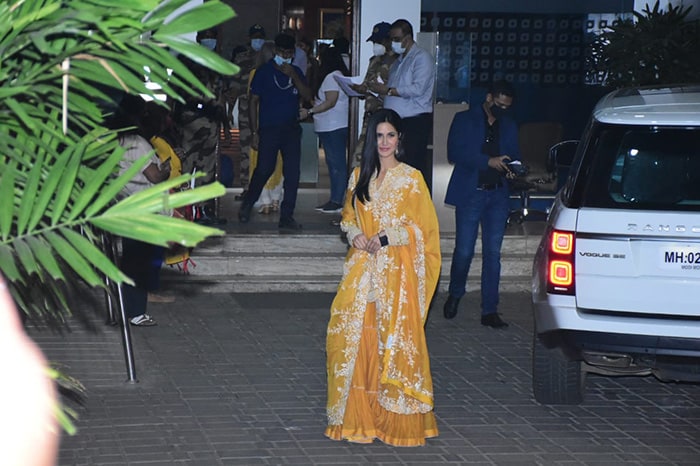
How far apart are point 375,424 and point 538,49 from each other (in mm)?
9155

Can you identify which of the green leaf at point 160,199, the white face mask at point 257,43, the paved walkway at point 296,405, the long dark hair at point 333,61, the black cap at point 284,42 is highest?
the green leaf at point 160,199

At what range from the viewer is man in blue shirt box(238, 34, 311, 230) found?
1270 centimetres

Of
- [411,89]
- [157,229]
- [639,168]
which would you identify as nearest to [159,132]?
[411,89]

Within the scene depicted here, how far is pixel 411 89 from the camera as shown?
12.1 metres

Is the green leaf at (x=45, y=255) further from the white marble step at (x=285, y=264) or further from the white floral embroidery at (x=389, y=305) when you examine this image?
the white marble step at (x=285, y=264)

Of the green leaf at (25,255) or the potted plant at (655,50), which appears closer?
the green leaf at (25,255)

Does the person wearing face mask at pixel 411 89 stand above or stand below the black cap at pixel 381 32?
below

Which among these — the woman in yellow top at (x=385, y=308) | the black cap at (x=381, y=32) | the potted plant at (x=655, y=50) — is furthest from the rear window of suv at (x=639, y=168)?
the black cap at (x=381, y=32)

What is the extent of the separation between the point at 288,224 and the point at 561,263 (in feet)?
19.6

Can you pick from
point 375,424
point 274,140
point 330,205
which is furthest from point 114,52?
point 330,205

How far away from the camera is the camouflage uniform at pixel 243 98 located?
49.1ft

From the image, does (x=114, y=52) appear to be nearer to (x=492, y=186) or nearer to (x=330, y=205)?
(x=492, y=186)

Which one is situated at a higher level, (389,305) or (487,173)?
(487,173)

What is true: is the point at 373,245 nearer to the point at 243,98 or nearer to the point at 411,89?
the point at 411,89
